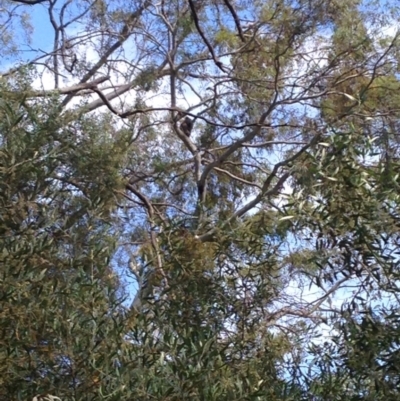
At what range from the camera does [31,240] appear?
321cm

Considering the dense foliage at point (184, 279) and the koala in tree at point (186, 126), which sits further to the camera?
the koala in tree at point (186, 126)

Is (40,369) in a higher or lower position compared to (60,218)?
lower

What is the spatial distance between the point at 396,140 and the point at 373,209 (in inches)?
87.6

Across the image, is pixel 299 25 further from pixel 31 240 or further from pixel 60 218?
pixel 31 240

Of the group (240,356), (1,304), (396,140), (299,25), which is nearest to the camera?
(1,304)

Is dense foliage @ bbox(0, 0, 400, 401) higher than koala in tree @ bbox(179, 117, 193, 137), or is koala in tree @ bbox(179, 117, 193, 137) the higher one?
koala in tree @ bbox(179, 117, 193, 137)

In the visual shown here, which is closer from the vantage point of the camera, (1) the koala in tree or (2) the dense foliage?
(2) the dense foliage

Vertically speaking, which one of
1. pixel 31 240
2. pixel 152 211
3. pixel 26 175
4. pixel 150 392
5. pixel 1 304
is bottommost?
pixel 150 392

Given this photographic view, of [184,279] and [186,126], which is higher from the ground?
[186,126]

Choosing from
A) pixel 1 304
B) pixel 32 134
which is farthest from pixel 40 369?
pixel 32 134

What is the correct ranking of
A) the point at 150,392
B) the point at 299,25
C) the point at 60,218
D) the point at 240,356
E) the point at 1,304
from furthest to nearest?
the point at 299,25, the point at 60,218, the point at 240,356, the point at 1,304, the point at 150,392

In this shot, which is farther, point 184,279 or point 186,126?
point 186,126

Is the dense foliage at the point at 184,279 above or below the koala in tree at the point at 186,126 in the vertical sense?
below

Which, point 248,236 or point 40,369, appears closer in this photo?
point 40,369
